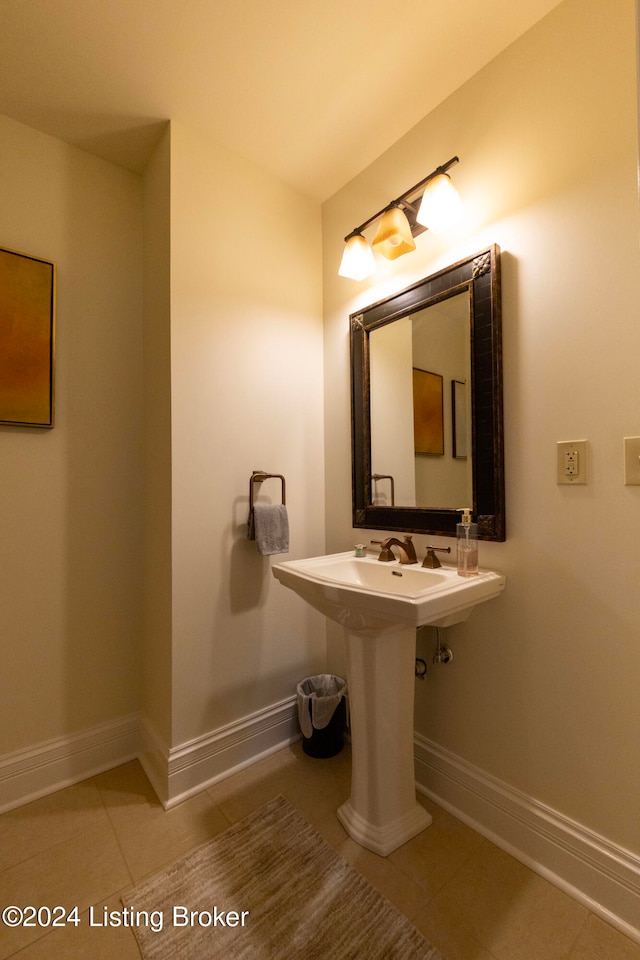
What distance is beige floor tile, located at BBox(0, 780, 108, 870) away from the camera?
4.06ft

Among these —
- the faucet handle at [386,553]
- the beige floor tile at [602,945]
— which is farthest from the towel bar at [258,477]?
the beige floor tile at [602,945]

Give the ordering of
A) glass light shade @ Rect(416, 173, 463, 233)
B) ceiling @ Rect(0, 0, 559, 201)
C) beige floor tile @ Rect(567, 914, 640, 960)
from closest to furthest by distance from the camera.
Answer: beige floor tile @ Rect(567, 914, 640, 960)
ceiling @ Rect(0, 0, 559, 201)
glass light shade @ Rect(416, 173, 463, 233)

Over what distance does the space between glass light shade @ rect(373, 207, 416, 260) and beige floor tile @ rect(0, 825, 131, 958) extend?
2.15 meters

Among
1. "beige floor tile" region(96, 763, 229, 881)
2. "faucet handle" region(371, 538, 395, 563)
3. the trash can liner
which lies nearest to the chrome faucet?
"faucet handle" region(371, 538, 395, 563)

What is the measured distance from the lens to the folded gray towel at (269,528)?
5.12 ft

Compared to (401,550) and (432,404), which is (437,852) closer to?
(401,550)

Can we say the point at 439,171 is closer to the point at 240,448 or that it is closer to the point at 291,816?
the point at 240,448

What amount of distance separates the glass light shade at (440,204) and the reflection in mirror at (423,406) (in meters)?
0.24

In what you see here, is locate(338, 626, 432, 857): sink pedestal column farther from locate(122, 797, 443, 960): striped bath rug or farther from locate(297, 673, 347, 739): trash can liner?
locate(297, 673, 347, 739): trash can liner

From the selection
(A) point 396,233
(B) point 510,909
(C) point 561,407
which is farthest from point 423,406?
(B) point 510,909

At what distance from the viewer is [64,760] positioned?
4.94ft

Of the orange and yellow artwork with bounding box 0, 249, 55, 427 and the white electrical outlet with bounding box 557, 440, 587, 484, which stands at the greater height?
the orange and yellow artwork with bounding box 0, 249, 55, 427

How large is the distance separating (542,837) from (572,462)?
3.48ft

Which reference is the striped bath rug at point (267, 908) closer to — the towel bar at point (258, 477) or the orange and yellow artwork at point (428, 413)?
the towel bar at point (258, 477)
